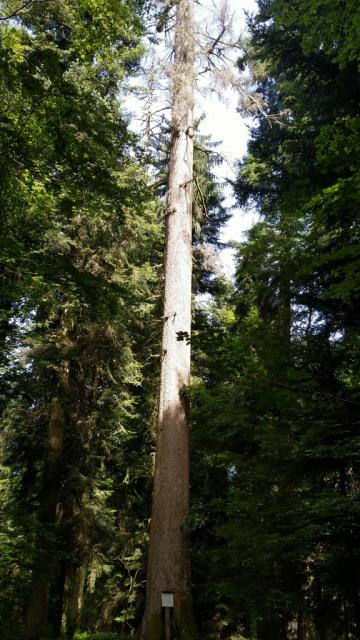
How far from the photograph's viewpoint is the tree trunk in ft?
22.4

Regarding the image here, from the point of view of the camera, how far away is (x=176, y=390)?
8273 mm

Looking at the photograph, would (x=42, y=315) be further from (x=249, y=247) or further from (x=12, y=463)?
(x=249, y=247)

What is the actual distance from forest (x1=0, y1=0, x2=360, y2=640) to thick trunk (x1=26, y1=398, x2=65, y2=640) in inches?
1.6

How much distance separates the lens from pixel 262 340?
18.2 feet

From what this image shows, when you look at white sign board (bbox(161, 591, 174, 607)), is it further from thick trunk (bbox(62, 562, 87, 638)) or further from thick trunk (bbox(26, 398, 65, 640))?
thick trunk (bbox(62, 562, 87, 638))

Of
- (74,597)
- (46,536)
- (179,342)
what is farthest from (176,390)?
(74,597)

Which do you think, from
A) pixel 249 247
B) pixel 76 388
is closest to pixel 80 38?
pixel 249 247

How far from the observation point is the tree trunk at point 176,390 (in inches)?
269

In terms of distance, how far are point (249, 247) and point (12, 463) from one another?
28.0ft

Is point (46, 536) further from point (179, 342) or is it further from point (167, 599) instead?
point (179, 342)

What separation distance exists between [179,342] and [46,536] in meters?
4.35

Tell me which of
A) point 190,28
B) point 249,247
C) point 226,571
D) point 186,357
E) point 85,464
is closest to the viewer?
point 249,247

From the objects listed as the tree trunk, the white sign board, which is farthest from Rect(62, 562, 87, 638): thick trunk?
the white sign board

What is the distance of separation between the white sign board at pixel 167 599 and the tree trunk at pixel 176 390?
11cm
